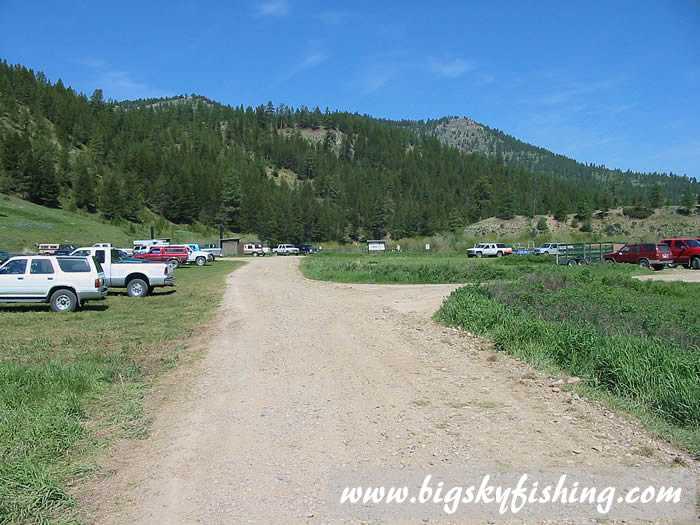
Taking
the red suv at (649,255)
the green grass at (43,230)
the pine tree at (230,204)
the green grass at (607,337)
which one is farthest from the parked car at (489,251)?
the pine tree at (230,204)

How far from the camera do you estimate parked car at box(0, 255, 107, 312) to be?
655 inches

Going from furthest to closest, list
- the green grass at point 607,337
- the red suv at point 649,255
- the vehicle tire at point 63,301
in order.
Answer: the red suv at point 649,255
the vehicle tire at point 63,301
the green grass at point 607,337

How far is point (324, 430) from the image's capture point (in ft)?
19.8

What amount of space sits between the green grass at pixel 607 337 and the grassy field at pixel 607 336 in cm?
1

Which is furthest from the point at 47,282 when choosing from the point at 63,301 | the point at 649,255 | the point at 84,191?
the point at 84,191

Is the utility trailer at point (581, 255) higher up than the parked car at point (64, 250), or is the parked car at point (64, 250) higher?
the parked car at point (64, 250)

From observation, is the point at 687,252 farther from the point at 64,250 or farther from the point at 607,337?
the point at 64,250

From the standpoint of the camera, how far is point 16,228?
6069cm

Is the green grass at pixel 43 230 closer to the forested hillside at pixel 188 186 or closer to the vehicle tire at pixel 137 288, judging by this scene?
the forested hillside at pixel 188 186

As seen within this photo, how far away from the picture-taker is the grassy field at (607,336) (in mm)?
6465

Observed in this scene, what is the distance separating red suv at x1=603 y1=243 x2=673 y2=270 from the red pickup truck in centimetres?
3492

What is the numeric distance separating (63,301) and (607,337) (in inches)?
639

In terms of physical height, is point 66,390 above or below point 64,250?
below

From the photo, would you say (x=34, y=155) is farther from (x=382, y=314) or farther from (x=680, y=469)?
(x=680, y=469)
